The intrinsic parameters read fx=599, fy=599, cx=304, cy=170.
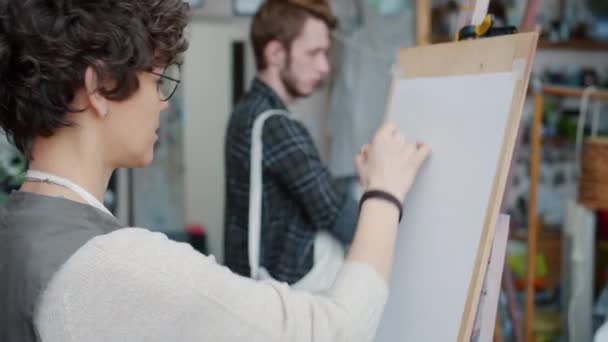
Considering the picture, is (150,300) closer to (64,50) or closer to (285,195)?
(64,50)

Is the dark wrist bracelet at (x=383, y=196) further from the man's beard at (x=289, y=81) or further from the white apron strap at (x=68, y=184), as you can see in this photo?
the man's beard at (x=289, y=81)

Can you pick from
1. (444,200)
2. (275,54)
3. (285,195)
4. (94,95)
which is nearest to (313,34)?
(275,54)

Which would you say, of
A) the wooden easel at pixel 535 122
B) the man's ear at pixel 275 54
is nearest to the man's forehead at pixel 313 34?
the man's ear at pixel 275 54

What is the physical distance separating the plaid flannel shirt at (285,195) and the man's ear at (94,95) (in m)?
0.57

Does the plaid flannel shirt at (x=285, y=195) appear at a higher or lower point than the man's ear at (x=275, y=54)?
lower

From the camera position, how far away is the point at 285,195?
1.26 metres

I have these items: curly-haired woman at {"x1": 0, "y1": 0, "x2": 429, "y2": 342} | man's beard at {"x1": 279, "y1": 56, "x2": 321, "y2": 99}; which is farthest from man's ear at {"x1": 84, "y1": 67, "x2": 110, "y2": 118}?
man's beard at {"x1": 279, "y1": 56, "x2": 321, "y2": 99}

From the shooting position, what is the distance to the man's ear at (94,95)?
65cm

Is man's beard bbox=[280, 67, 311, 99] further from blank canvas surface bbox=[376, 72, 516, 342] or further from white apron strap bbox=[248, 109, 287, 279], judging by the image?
blank canvas surface bbox=[376, 72, 516, 342]

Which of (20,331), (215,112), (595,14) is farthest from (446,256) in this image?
(595,14)

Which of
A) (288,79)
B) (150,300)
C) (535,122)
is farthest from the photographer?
(535,122)

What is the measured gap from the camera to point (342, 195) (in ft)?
4.09

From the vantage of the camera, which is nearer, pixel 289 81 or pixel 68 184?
pixel 68 184

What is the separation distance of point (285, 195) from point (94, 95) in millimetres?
639
